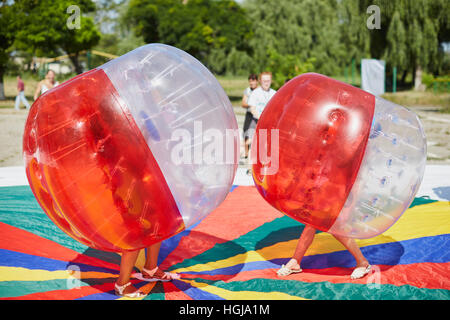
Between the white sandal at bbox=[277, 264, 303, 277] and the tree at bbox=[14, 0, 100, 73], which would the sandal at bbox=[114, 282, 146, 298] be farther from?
the tree at bbox=[14, 0, 100, 73]

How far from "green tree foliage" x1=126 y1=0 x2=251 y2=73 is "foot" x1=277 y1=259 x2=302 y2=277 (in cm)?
1993

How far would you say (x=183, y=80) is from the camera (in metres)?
2.87

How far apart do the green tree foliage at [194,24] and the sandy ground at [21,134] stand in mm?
6757

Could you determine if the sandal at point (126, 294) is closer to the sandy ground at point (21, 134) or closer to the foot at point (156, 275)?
the foot at point (156, 275)

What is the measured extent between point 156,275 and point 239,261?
0.71 metres

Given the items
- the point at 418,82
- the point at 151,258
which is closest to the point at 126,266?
the point at 151,258

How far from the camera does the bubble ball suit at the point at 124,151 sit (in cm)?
268

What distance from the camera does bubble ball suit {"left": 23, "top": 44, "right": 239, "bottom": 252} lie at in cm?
268

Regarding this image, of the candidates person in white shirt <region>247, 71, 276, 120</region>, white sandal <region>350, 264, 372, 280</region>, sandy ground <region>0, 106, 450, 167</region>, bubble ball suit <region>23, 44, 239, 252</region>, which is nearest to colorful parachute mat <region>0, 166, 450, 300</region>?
white sandal <region>350, 264, 372, 280</region>

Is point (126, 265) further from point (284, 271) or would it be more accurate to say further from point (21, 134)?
point (21, 134)

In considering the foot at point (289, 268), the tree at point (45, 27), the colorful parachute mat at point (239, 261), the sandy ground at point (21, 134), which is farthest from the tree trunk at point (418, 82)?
the foot at point (289, 268)

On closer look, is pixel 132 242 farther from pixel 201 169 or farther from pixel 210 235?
pixel 210 235

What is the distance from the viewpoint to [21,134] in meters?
11.5

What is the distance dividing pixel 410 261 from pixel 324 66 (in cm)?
2606
